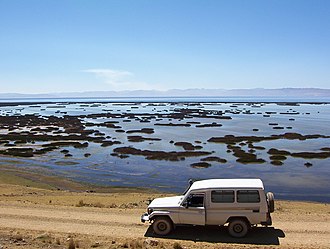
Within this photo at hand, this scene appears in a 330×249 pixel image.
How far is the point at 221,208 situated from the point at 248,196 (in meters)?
1.21

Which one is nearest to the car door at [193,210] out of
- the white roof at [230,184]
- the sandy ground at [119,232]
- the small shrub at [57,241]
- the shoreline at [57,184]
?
the white roof at [230,184]

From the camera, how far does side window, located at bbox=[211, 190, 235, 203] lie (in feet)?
49.2

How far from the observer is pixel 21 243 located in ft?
48.4

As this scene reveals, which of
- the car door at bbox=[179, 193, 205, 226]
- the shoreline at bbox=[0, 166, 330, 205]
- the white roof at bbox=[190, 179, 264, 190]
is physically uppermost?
the white roof at bbox=[190, 179, 264, 190]

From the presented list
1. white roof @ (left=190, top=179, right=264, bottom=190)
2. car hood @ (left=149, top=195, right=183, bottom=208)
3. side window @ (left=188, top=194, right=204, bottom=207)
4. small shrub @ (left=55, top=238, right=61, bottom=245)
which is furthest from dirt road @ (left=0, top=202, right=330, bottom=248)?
white roof @ (left=190, top=179, right=264, bottom=190)

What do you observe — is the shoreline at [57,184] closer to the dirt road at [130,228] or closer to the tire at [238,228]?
the dirt road at [130,228]

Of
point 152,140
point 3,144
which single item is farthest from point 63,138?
point 152,140

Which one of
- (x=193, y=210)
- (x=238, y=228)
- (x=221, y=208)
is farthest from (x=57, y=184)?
(x=238, y=228)

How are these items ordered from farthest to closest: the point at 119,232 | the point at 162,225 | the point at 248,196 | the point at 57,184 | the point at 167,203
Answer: the point at 57,184 < the point at 119,232 < the point at 167,203 < the point at 162,225 < the point at 248,196

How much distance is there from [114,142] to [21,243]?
5257cm

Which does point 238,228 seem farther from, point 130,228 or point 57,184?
point 57,184

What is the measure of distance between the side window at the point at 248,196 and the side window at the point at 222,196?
28 cm

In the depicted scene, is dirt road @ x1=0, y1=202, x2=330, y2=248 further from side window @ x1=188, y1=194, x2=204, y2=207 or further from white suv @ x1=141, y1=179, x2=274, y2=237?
side window @ x1=188, y1=194, x2=204, y2=207

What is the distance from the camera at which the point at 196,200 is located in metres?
15.4
